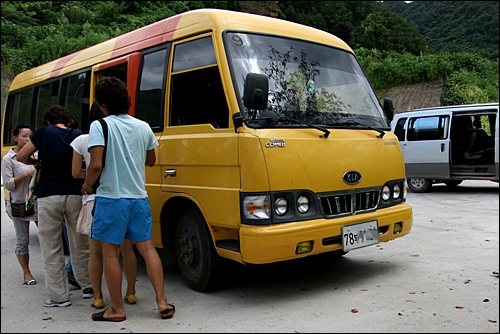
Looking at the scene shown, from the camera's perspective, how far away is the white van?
1223 cm

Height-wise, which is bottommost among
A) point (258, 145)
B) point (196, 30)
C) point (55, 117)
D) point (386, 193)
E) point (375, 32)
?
point (386, 193)

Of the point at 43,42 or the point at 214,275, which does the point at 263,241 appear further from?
the point at 43,42

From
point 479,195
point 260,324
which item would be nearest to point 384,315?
point 260,324

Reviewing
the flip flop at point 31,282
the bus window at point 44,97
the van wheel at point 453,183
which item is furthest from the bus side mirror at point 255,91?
the van wheel at point 453,183

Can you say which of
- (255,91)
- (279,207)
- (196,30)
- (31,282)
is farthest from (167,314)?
(196,30)

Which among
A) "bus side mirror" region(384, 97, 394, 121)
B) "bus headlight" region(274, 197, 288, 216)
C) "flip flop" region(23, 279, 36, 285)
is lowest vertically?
"flip flop" region(23, 279, 36, 285)

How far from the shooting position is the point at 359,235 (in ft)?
15.6

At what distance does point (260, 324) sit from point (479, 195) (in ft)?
32.6

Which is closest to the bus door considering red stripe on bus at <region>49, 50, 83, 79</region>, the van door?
red stripe on bus at <region>49, 50, 83, 79</region>

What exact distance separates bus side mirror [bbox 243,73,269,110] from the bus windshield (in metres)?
0.23

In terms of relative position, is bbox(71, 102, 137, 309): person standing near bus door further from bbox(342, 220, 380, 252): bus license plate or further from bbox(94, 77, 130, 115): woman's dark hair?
bbox(342, 220, 380, 252): bus license plate

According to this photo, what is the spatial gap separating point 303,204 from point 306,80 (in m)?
1.31

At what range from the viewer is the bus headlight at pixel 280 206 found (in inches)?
171

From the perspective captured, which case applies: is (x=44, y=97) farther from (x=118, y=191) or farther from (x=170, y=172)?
(x=118, y=191)
